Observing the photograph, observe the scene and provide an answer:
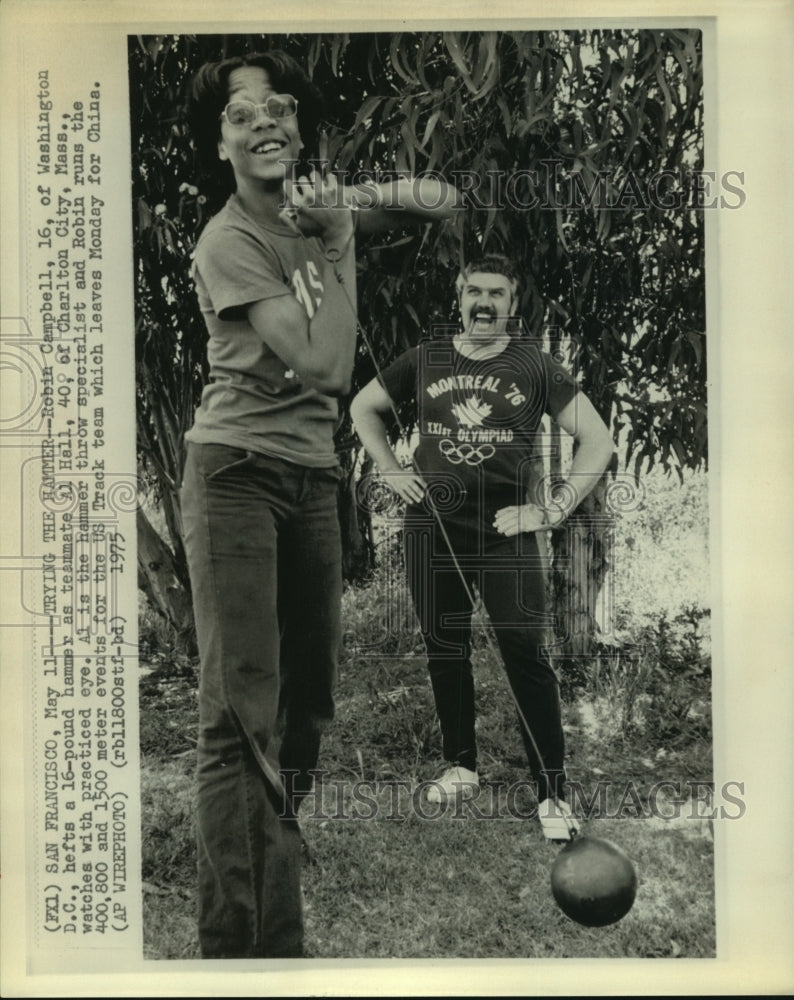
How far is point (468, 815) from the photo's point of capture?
2549 millimetres

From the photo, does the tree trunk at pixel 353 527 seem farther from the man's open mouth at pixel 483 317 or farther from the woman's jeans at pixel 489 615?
the man's open mouth at pixel 483 317

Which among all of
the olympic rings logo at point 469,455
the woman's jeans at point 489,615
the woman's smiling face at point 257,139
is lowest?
the woman's jeans at point 489,615

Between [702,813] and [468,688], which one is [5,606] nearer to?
[468,688]

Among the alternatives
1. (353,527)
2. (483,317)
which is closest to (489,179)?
(483,317)

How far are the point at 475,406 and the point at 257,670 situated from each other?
0.72 metres

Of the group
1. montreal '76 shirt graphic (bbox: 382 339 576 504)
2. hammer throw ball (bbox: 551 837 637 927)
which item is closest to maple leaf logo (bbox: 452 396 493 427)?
montreal '76 shirt graphic (bbox: 382 339 576 504)

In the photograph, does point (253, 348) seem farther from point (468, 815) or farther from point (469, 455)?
point (468, 815)

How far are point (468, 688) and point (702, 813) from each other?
567mm

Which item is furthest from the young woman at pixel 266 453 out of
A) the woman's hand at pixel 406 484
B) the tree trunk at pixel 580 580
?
the tree trunk at pixel 580 580

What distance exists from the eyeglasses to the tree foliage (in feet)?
0.26

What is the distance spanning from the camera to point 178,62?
2.51m

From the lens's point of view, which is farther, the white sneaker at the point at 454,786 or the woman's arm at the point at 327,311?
the white sneaker at the point at 454,786

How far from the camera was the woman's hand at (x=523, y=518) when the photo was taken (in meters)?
2.53

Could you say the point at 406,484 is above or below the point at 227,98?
below
